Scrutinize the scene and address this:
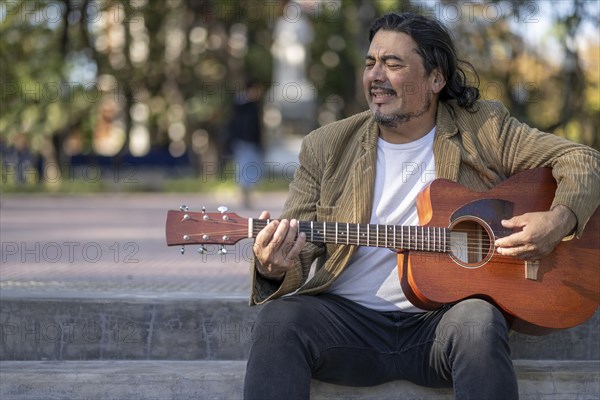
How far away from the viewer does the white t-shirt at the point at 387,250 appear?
11.1ft

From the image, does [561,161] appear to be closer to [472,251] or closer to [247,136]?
[472,251]

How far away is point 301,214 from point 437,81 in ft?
2.71

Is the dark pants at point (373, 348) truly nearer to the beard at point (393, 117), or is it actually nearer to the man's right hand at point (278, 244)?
the man's right hand at point (278, 244)

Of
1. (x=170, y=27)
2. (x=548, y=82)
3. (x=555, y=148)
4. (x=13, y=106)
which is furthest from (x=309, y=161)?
(x=170, y=27)

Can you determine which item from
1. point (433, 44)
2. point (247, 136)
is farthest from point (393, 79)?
point (247, 136)

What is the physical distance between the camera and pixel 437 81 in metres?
3.64

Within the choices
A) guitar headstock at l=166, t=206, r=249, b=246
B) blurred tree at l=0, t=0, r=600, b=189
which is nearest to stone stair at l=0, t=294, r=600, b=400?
guitar headstock at l=166, t=206, r=249, b=246

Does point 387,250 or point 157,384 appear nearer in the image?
point 387,250

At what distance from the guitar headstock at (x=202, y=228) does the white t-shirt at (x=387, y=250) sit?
56cm

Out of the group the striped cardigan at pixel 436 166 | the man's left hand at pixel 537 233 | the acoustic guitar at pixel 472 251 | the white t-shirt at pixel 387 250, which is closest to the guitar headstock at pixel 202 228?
the acoustic guitar at pixel 472 251

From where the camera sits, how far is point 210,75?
94.9 ft

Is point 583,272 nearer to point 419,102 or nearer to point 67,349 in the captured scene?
point 419,102

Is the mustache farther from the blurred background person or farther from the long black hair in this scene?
the blurred background person

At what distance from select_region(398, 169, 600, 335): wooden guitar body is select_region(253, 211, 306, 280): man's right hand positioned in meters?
0.45
